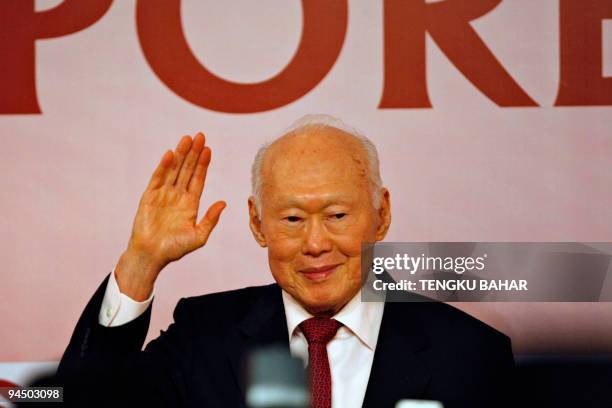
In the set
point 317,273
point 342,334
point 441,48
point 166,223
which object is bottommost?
point 342,334

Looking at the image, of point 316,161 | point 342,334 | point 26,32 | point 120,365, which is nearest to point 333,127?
point 316,161

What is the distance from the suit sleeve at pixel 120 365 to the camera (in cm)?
166

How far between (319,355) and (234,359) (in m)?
0.17

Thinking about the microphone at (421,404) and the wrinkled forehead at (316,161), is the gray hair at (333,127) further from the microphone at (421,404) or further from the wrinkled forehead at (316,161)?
the microphone at (421,404)

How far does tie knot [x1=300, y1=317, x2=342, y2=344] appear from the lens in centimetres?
169

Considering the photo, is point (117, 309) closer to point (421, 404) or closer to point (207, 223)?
point (207, 223)

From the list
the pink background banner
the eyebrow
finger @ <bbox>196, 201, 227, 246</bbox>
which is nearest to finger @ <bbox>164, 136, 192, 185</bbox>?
finger @ <bbox>196, 201, 227, 246</bbox>

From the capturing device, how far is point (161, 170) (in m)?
1.68

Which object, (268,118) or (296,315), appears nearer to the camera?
(296,315)

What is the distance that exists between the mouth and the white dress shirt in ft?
0.25

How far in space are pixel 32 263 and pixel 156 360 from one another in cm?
64

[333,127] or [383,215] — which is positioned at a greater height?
[333,127]

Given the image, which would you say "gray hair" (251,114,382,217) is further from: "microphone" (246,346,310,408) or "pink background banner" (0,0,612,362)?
"pink background banner" (0,0,612,362)

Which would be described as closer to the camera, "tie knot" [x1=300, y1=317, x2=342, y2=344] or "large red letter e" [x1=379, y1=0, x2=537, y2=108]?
"tie knot" [x1=300, y1=317, x2=342, y2=344]
